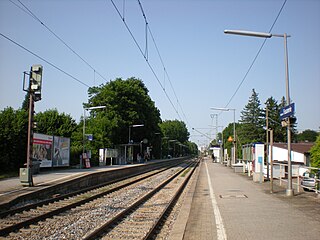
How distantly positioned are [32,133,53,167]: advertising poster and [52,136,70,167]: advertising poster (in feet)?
2.79

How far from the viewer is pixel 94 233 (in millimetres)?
8016

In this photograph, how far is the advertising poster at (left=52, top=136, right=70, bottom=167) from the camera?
2961cm

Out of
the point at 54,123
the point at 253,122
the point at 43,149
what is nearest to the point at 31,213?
the point at 43,149

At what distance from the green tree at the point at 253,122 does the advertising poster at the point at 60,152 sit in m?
56.8

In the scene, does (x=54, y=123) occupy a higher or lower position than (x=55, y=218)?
higher

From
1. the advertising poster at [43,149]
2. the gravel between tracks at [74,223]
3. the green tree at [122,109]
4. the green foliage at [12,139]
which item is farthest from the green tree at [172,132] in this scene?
the gravel between tracks at [74,223]

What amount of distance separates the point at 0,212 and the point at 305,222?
28.4 ft

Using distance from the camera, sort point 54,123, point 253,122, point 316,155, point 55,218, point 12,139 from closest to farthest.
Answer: point 55,218
point 316,155
point 12,139
point 54,123
point 253,122

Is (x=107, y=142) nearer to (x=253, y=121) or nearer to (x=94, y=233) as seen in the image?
(x=94, y=233)

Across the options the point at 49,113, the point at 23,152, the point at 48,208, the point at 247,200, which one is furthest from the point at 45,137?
the point at 49,113

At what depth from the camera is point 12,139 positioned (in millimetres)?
25922

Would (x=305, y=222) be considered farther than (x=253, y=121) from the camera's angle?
No

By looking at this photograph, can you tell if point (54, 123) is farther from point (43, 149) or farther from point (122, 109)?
point (43, 149)

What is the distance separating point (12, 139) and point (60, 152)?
216 inches
